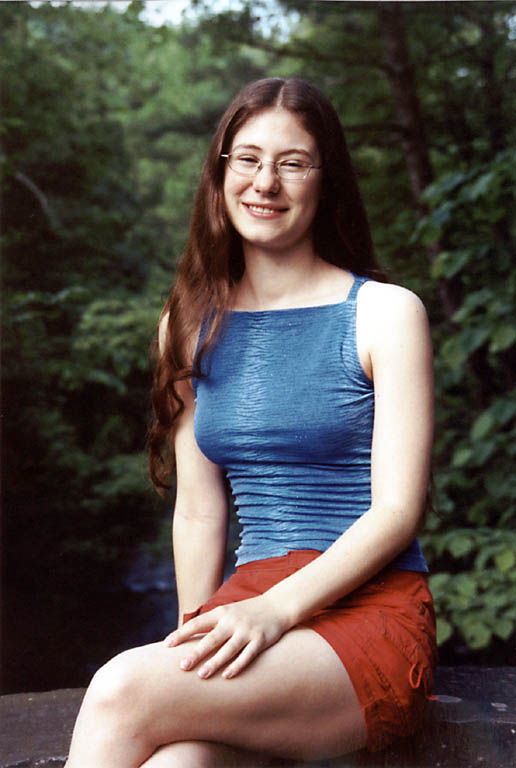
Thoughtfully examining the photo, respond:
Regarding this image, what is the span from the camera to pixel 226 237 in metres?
1.79

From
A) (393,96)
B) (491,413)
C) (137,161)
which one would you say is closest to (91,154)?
(137,161)

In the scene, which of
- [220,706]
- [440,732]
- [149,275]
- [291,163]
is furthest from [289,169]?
[149,275]

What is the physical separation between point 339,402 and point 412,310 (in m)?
0.21

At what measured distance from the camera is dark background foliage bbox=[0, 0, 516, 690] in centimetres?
351

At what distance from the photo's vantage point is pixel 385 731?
1.41m

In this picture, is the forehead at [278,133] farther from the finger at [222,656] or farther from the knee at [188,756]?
the knee at [188,756]

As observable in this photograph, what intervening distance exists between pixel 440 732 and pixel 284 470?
613 millimetres

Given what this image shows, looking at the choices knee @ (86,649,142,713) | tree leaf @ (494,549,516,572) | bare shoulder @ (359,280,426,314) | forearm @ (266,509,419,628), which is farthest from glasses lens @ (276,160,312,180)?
tree leaf @ (494,549,516,572)

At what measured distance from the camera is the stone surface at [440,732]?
1.68 m

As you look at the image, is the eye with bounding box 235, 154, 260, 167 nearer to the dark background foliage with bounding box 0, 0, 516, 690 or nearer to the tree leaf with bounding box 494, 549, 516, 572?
the dark background foliage with bounding box 0, 0, 516, 690

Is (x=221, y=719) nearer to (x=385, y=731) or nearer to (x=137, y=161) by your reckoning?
(x=385, y=731)

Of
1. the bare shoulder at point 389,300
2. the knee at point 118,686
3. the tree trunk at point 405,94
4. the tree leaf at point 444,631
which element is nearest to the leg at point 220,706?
the knee at point 118,686

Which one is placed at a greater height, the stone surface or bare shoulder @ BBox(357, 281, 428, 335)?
bare shoulder @ BBox(357, 281, 428, 335)

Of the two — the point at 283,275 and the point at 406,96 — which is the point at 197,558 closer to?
the point at 283,275
